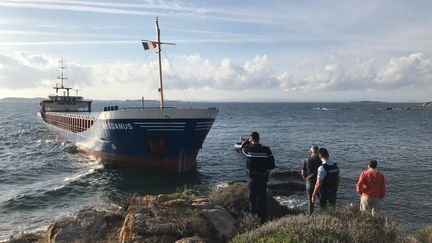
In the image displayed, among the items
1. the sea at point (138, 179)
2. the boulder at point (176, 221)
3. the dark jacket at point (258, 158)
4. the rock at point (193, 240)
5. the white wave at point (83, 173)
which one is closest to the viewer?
the rock at point (193, 240)

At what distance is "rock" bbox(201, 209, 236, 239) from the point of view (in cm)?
781

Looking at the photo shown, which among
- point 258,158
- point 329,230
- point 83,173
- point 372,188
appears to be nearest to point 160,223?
point 258,158

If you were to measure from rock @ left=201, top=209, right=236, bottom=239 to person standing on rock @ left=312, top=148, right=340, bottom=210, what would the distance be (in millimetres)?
2107

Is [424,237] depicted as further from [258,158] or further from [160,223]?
[160,223]

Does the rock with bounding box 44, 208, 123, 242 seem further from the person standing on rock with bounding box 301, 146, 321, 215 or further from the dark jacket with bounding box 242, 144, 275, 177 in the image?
the person standing on rock with bounding box 301, 146, 321, 215

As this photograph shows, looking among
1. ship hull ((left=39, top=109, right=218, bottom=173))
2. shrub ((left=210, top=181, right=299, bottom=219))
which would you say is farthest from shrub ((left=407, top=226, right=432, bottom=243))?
ship hull ((left=39, top=109, right=218, bottom=173))

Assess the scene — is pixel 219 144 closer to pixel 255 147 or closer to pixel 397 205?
pixel 397 205

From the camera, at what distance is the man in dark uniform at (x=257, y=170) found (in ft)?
28.0

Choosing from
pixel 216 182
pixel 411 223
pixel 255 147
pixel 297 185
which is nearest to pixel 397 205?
pixel 411 223

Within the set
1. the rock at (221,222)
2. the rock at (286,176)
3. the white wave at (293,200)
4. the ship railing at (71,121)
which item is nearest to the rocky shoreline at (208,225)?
the rock at (221,222)

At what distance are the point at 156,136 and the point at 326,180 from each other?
48.1 ft

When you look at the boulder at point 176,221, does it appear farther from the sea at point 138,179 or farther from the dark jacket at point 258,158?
the sea at point 138,179

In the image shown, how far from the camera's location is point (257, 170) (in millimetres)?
8648

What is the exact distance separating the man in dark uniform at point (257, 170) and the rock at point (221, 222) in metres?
0.78
